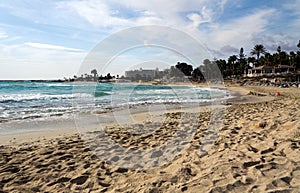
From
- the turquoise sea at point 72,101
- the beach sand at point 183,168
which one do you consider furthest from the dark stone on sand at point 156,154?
the turquoise sea at point 72,101

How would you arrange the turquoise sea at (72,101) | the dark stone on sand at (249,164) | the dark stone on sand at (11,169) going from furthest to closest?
the turquoise sea at (72,101)
the dark stone on sand at (11,169)
the dark stone on sand at (249,164)

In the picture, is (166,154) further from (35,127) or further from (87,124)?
(35,127)

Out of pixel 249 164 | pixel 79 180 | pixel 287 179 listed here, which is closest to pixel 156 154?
pixel 79 180

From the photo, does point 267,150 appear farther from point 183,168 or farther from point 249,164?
point 183,168

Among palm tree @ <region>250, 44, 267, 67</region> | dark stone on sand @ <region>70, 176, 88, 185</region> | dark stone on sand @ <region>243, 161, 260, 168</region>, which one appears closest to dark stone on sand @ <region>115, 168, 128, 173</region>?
dark stone on sand @ <region>70, 176, 88, 185</region>

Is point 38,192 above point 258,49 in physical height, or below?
below

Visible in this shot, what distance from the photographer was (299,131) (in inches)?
175

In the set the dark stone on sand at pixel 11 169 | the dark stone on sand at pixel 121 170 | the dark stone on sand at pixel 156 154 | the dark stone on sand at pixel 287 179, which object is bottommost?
the dark stone on sand at pixel 11 169

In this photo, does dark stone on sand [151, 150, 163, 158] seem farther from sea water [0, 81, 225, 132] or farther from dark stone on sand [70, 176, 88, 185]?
sea water [0, 81, 225, 132]

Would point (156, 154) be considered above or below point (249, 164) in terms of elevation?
below

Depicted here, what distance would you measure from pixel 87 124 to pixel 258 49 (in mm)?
89743

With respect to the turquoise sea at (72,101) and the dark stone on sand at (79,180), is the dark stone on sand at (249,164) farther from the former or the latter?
the turquoise sea at (72,101)

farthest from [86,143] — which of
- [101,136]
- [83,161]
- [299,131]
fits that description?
[299,131]

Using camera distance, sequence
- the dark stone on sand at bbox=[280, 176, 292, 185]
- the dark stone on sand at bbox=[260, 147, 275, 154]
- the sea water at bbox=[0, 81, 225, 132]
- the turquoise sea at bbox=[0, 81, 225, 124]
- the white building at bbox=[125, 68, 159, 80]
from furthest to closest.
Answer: the turquoise sea at bbox=[0, 81, 225, 124] → the sea water at bbox=[0, 81, 225, 132] → the white building at bbox=[125, 68, 159, 80] → the dark stone on sand at bbox=[260, 147, 275, 154] → the dark stone on sand at bbox=[280, 176, 292, 185]
